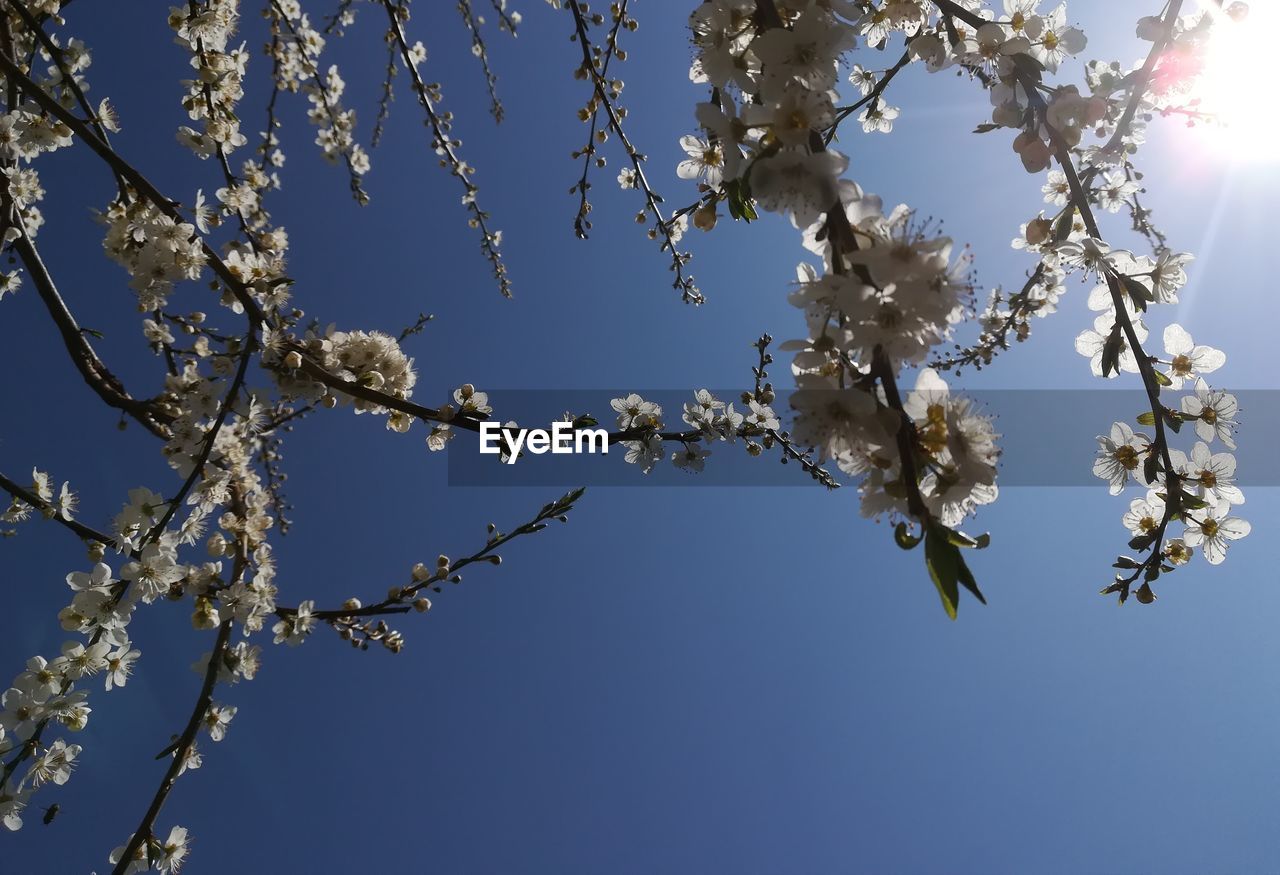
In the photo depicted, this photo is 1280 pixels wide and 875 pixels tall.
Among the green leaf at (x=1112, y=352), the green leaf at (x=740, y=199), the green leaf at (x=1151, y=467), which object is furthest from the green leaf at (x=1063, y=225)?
the green leaf at (x=740, y=199)

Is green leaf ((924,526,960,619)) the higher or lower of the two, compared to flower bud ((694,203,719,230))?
lower

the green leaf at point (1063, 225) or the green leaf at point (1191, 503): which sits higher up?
the green leaf at point (1063, 225)

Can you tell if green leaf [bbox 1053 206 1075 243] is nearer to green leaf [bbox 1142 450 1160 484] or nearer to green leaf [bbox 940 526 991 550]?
green leaf [bbox 1142 450 1160 484]

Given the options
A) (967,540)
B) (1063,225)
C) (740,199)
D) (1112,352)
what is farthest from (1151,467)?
(740,199)

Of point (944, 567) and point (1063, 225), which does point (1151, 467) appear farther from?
point (944, 567)

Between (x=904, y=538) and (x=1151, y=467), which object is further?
(x=1151, y=467)

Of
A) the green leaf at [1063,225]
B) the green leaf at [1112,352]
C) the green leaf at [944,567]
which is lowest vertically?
the green leaf at [944,567]

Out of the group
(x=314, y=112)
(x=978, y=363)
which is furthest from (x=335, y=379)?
(x=314, y=112)

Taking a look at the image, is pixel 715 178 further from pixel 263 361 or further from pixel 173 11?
pixel 173 11

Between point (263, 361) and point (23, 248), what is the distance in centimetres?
Result: 100

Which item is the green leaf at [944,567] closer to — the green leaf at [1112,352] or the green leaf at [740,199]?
the green leaf at [740,199]

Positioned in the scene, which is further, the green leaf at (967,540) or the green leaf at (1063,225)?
the green leaf at (1063,225)

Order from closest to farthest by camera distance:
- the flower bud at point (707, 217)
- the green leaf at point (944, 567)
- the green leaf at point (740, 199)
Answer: the green leaf at point (944, 567), the green leaf at point (740, 199), the flower bud at point (707, 217)

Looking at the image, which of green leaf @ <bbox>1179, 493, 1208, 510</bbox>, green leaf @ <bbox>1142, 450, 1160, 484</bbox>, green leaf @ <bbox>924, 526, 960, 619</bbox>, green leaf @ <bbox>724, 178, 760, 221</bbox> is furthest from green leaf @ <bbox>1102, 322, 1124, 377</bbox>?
green leaf @ <bbox>924, 526, 960, 619</bbox>
